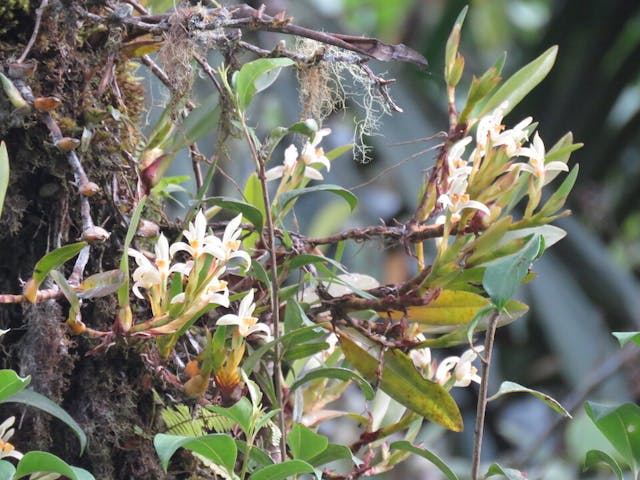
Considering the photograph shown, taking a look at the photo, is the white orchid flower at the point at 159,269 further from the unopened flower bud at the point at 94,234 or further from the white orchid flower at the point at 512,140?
the white orchid flower at the point at 512,140

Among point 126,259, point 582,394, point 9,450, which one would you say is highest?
point 126,259

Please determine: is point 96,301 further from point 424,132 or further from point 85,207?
point 424,132

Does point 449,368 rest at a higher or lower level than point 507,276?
lower

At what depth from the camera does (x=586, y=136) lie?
2895mm

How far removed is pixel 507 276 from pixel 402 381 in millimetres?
149

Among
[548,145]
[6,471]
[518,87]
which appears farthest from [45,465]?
[548,145]

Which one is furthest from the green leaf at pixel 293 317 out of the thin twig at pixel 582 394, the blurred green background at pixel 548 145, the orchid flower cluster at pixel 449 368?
the blurred green background at pixel 548 145

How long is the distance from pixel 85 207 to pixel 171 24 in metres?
0.14

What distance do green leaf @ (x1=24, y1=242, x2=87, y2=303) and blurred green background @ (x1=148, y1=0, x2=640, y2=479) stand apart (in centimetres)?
162

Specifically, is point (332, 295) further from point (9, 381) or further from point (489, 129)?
point (9, 381)

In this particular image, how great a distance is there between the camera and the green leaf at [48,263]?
0.51 m

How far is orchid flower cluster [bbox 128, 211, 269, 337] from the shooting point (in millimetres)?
542

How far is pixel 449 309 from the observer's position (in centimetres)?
63

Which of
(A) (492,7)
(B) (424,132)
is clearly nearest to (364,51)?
(B) (424,132)
